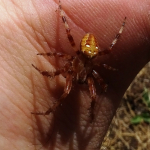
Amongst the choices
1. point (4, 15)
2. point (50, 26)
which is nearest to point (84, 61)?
point (50, 26)

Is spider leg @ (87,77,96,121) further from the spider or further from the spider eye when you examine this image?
the spider eye

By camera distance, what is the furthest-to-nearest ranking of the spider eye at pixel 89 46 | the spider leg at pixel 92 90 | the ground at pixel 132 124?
the ground at pixel 132 124 → the spider leg at pixel 92 90 → the spider eye at pixel 89 46

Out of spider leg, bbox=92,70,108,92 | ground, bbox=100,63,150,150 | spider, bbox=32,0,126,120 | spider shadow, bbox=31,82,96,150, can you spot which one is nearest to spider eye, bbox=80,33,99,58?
spider, bbox=32,0,126,120

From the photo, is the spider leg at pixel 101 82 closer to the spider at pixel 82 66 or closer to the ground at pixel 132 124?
the spider at pixel 82 66

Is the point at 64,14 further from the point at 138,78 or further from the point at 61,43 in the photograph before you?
the point at 138,78

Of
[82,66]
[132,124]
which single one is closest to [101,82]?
[82,66]

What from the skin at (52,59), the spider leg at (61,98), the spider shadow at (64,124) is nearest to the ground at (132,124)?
the spider shadow at (64,124)

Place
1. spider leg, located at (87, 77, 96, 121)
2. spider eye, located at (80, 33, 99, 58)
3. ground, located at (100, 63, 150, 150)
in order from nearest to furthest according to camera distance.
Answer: spider eye, located at (80, 33, 99, 58) → spider leg, located at (87, 77, 96, 121) → ground, located at (100, 63, 150, 150)

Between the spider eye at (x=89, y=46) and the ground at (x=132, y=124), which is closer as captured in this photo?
the spider eye at (x=89, y=46)
